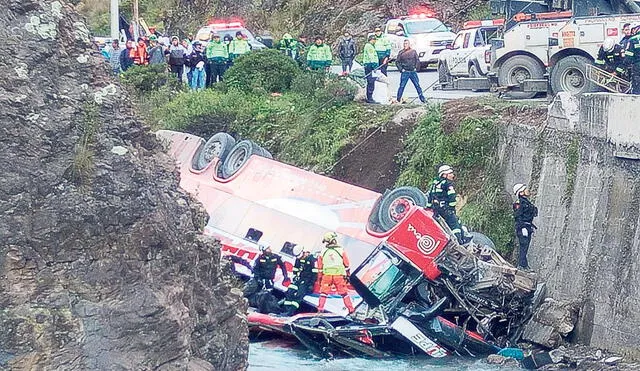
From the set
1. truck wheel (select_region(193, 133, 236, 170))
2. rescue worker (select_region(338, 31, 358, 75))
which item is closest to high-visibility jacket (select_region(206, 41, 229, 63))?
rescue worker (select_region(338, 31, 358, 75))

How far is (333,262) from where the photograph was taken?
45.3 ft

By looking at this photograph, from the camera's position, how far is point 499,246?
53.0 ft

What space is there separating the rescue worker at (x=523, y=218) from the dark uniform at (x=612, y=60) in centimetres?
243

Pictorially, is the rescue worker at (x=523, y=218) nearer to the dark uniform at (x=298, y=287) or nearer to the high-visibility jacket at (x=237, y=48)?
the dark uniform at (x=298, y=287)

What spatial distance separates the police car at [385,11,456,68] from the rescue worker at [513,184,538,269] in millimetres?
12631

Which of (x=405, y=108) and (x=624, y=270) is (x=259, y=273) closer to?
(x=624, y=270)

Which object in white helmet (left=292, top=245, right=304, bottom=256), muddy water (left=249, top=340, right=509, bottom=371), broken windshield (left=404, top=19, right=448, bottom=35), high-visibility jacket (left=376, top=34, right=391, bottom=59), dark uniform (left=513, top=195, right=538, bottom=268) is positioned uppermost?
broken windshield (left=404, top=19, right=448, bottom=35)

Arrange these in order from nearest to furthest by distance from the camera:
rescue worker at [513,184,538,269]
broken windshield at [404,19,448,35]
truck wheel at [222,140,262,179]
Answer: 1. rescue worker at [513,184,538,269]
2. truck wheel at [222,140,262,179]
3. broken windshield at [404,19,448,35]

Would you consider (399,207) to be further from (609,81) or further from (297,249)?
(609,81)

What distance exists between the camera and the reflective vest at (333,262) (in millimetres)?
13805

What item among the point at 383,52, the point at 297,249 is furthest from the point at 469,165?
the point at 383,52

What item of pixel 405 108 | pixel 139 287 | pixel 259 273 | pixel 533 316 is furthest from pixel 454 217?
pixel 139 287

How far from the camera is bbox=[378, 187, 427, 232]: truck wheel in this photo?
1512 cm

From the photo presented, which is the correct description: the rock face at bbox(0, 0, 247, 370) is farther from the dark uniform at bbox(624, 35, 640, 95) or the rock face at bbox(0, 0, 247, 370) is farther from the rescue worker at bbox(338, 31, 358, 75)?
the rescue worker at bbox(338, 31, 358, 75)
